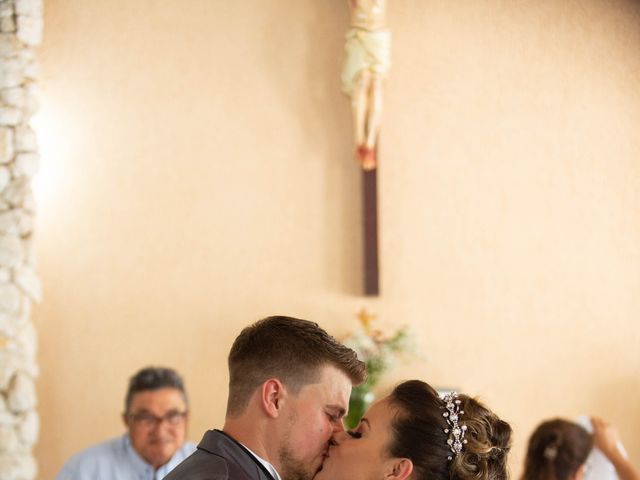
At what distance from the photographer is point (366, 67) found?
5.26 metres

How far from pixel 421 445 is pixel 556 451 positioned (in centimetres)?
153

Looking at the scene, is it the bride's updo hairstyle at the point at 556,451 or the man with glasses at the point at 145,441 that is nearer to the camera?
the bride's updo hairstyle at the point at 556,451

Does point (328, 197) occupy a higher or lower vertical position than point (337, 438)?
higher

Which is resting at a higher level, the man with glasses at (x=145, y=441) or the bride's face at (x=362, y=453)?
the bride's face at (x=362, y=453)

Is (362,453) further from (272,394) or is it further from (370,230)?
(370,230)

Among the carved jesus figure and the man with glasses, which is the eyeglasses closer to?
the man with glasses

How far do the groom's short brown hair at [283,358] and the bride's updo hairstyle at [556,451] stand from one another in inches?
58.5

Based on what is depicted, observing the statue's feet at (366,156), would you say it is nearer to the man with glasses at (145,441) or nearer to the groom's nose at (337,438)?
the man with glasses at (145,441)

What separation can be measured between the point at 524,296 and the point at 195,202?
2011 millimetres

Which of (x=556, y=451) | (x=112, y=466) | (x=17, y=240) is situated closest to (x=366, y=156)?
(x=17, y=240)

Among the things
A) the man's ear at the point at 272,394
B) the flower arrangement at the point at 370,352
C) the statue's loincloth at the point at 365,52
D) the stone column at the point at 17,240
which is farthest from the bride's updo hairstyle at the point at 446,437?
the statue's loincloth at the point at 365,52

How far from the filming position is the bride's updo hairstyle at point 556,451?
3.32 m

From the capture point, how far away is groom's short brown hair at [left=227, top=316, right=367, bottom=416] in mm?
2000

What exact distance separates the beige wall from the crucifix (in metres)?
0.13
